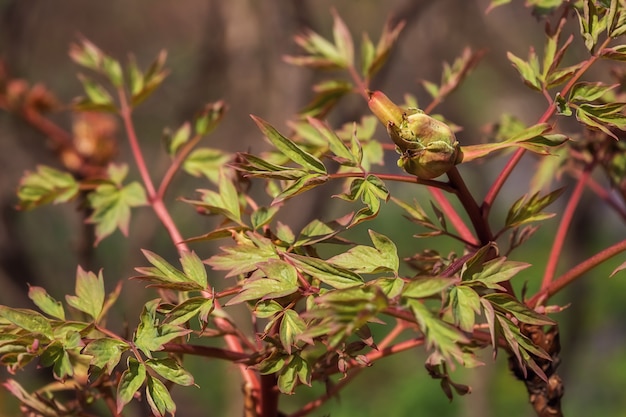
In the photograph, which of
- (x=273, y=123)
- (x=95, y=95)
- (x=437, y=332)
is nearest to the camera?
(x=437, y=332)

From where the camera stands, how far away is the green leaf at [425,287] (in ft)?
1.72

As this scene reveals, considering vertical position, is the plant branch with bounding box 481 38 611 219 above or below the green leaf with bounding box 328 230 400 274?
below

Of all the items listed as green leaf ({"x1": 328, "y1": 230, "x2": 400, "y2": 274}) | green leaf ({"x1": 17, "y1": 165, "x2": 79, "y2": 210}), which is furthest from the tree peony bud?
green leaf ({"x1": 17, "y1": 165, "x2": 79, "y2": 210})

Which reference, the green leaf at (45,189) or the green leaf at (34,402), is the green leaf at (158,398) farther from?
the green leaf at (45,189)

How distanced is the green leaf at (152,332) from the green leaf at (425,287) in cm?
21

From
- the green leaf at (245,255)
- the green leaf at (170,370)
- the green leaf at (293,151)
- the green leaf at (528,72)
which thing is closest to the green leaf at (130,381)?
the green leaf at (170,370)

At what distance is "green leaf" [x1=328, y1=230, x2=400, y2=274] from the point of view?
60 cm

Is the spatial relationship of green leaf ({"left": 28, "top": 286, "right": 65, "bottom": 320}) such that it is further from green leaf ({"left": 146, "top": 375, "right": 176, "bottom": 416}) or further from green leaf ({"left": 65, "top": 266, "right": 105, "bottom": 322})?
green leaf ({"left": 146, "top": 375, "right": 176, "bottom": 416})

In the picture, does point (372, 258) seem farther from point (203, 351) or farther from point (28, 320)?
point (28, 320)

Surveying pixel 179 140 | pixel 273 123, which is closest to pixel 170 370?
pixel 179 140

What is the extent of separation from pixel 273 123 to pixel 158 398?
1495 millimetres

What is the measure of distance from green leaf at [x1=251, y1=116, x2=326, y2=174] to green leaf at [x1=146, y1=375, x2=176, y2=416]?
0.23 meters

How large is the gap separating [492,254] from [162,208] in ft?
1.49

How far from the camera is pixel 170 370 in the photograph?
0.64 m
